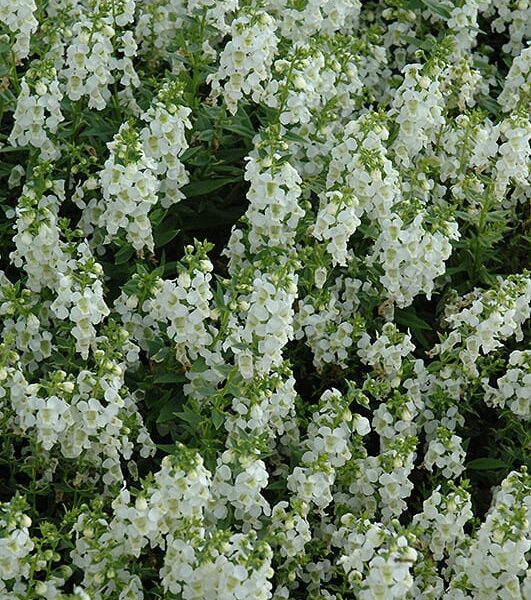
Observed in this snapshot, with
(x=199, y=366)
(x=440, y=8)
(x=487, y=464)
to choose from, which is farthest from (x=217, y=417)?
(x=440, y=8)

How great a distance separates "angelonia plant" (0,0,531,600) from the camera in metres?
3.95

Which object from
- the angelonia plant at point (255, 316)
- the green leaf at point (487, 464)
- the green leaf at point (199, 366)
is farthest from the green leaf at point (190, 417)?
the green leaf at point (487, 464)

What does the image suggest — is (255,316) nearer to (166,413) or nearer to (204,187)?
(166,413)

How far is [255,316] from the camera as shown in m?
4.07

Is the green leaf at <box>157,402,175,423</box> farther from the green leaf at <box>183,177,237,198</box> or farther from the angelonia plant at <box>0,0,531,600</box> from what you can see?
the green leaf at <box>183,177,237,198</box>

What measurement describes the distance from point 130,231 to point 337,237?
0.76 meters

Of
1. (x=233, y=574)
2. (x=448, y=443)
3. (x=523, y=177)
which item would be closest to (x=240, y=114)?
(x=523, y=177)

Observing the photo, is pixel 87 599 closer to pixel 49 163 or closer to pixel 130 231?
pixel 130 231

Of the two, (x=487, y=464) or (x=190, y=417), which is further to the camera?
(x=487, y=464)

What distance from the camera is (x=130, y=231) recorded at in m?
4.51

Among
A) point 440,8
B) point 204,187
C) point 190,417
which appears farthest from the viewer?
point 440,8

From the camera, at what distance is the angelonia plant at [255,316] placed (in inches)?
155

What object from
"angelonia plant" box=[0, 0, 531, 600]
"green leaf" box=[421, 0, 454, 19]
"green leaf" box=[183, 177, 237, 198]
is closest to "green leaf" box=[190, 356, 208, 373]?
"angelonia plant" box=[0, 0, 531, 600]

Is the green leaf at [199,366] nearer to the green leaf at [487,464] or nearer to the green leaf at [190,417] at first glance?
the green leaf at [190,417]
